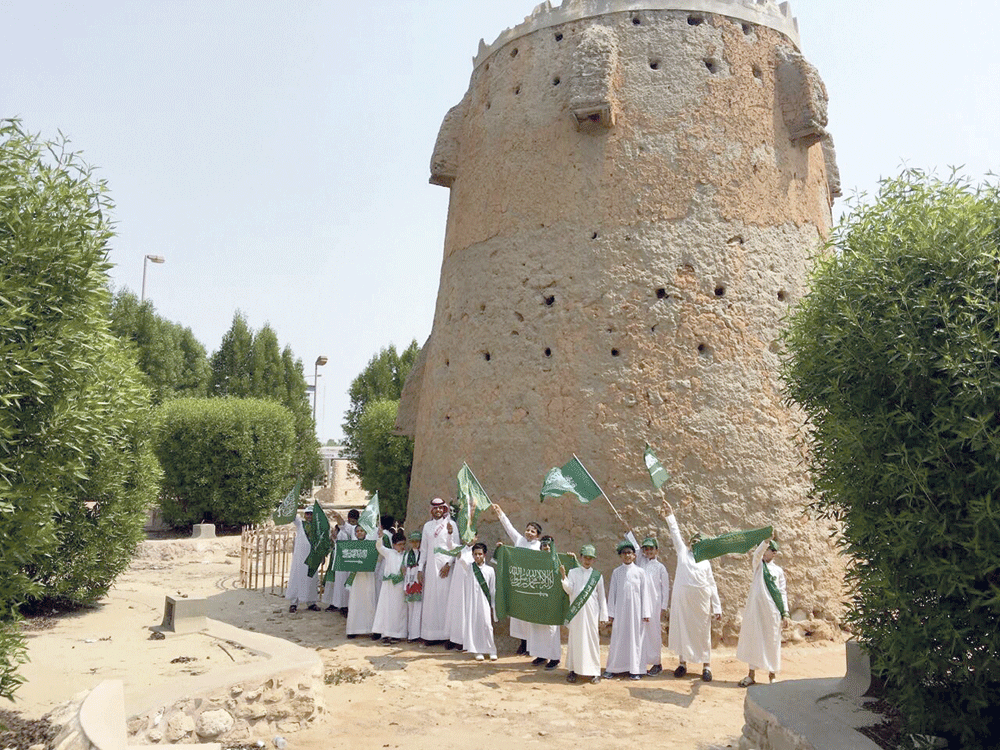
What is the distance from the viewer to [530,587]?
882cm

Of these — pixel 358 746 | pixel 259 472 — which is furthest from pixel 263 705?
pixel 259 472

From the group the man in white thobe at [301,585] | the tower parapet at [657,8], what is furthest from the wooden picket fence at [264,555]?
the tower parapet at [657,8]

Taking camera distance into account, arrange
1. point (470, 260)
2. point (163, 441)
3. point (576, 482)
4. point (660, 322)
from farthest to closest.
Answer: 1. point (163, 441)
2. point (470, 260)
3. point (660, 322)
4. point (576, 482)

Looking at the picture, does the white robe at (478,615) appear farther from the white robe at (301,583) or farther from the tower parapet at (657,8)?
the tower parapet at (657,8)

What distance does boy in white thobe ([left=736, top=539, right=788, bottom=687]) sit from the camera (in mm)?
8125

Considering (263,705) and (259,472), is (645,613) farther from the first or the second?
(259,472)

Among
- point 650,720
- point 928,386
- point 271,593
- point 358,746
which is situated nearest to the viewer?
point 928,386

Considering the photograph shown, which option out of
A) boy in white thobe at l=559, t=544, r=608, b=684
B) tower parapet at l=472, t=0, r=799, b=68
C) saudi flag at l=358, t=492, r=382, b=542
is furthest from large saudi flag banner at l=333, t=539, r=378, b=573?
Result: tower parapet at l=472, t=0, r=799, b=68

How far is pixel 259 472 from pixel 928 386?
21.4 m

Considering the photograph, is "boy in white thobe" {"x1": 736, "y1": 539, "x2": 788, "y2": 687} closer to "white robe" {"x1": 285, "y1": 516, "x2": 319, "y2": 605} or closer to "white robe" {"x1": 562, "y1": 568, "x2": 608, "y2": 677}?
"white robe" {"x1": 562, "y1": 568, "x2": 608, "y2": 677}

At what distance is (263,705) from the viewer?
652 centimetres

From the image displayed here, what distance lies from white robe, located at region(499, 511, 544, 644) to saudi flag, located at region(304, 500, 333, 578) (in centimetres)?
411

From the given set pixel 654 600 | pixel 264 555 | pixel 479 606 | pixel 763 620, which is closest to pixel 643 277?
pixel 654 600

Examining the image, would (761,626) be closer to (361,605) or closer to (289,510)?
(361,605)
